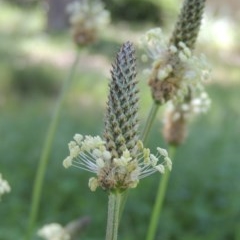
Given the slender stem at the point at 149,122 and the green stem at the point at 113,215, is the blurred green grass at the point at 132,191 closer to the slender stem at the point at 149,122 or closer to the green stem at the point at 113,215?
the slender stem at the point at 149,122

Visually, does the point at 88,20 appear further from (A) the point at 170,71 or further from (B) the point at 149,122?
(B) the point at 149,122

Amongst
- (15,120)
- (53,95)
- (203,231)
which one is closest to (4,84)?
(53,95)

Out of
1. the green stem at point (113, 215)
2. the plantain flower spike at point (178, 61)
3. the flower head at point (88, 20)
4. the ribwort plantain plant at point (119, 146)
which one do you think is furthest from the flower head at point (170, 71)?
the flower head at point (88, 20)

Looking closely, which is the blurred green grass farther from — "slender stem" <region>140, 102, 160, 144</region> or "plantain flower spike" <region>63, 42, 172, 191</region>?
"plantain flower spike" <region>63, 42, 172, 191</region>

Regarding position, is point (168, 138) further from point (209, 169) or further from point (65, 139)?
point (65, 139)

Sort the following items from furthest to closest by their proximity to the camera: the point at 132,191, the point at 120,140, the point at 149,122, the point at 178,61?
the point at 132,191
the point at 178,61
the point at 149,122
the point at 120,140

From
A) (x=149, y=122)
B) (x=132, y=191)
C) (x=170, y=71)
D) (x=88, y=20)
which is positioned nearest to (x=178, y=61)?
(x=170, y=71)
